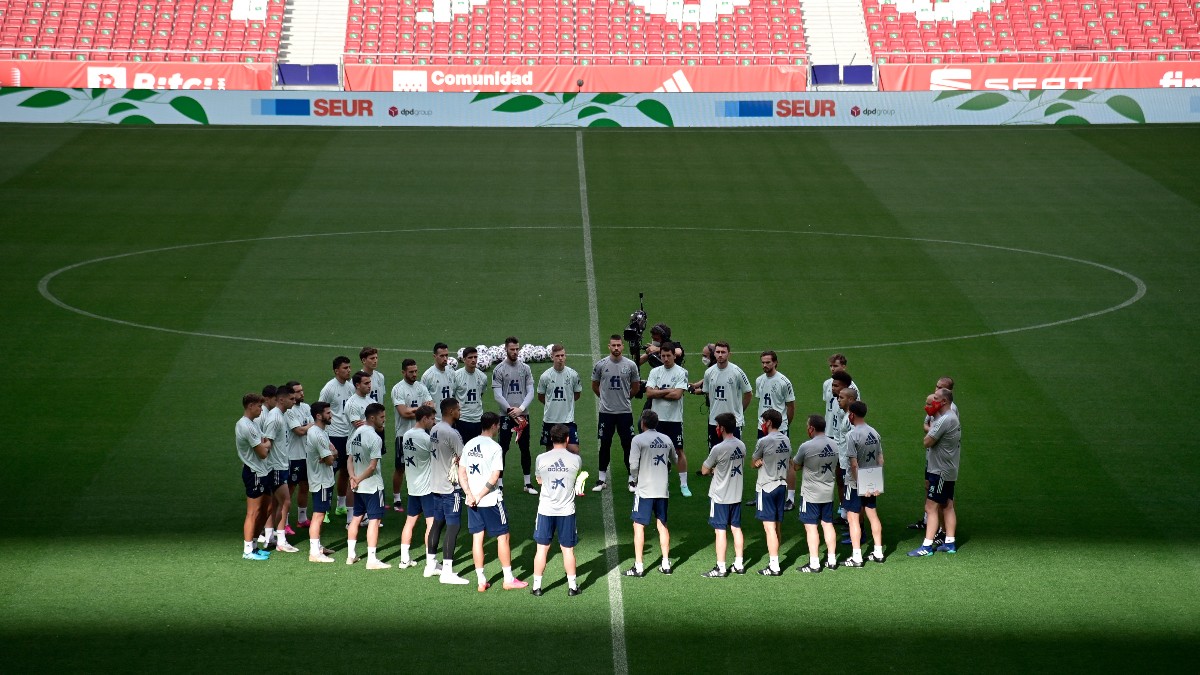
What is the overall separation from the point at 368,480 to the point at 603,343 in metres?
8.24

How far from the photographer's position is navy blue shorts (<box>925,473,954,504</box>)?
14000 mm

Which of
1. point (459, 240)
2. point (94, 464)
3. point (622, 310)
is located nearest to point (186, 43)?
point (459, 240)

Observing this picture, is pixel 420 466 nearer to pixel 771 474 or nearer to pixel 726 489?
pixel 726 489

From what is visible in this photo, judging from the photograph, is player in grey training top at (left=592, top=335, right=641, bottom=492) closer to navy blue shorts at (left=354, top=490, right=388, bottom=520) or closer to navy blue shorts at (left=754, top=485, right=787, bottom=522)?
navy blue shorts at (left=754, top=485, right=787, bottom=522)

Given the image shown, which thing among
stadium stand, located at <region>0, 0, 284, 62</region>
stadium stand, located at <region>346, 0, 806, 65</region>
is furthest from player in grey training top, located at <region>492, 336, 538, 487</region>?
stadium stand, located at <region>0, 0, 284, 62</region>

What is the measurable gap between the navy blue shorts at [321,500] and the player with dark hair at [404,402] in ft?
4.60

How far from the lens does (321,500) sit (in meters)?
13.9

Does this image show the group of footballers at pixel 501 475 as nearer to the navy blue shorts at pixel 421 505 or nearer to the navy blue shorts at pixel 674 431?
the navy blue shorts at pixel 421 505

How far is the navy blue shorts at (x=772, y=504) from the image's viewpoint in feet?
44.4

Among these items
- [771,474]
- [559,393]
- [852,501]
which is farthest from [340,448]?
[852,501]

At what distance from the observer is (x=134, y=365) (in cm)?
2042

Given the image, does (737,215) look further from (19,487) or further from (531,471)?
(19,487)

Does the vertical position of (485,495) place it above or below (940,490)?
above

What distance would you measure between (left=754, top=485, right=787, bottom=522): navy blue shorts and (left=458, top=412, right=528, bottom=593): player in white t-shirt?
2.40 m
